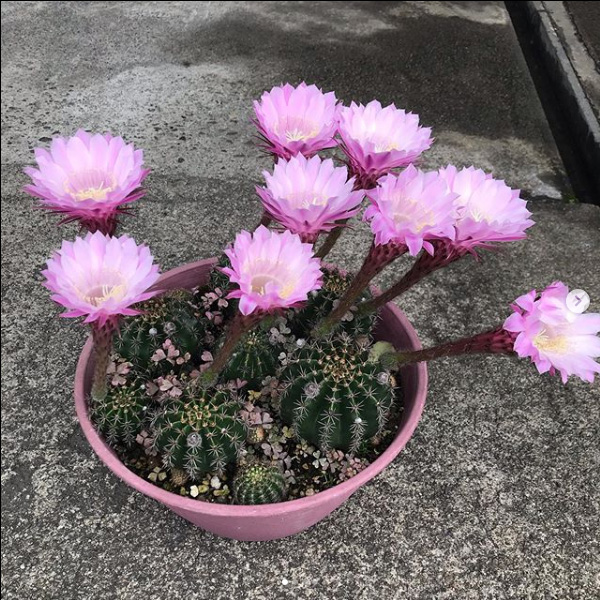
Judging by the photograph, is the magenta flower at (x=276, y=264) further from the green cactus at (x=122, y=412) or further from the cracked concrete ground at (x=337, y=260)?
the cracked concrete ground at (x=337, y=260)

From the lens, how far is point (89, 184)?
0.91 m

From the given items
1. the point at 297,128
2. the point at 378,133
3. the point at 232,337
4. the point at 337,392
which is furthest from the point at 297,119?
the point at 337,392

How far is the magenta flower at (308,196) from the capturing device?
85 cm

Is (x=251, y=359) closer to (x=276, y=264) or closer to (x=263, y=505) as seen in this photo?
(x=263, y=505)

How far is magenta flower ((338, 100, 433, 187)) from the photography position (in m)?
0.96

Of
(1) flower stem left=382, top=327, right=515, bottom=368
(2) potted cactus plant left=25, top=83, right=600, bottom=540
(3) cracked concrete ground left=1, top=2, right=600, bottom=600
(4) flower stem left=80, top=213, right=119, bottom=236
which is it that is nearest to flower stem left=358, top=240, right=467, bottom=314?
(2) potted cactus plant left=25, top=83, right=600, bottom=540

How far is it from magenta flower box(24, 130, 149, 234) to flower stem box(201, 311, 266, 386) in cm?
24

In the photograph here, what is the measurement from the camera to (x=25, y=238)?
7.14 feet

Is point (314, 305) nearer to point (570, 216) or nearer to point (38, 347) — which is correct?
point (38, 347)

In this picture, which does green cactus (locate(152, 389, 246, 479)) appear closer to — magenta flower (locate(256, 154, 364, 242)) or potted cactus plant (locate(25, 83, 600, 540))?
potted cactus plant (locate(25, 83, 600, 540))

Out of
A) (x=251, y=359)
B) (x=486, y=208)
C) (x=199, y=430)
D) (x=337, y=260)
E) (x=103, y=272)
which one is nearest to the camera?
Result: (x=103, y=272)

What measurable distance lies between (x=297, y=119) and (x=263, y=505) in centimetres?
68

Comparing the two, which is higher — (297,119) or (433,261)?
(297,119)

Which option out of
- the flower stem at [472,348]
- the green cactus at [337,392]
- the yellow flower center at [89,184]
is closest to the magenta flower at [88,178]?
the yellow flower center at [89,184]
